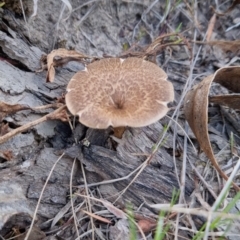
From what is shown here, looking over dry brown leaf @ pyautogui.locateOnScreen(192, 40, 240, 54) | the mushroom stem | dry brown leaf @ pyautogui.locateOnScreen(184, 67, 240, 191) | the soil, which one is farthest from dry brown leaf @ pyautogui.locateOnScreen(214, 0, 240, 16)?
the mushroom stem

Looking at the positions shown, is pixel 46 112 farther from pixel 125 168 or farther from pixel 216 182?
pixel 216 182

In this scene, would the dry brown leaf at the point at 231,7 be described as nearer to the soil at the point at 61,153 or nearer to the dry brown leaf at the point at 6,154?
the soil at the point at 61,153

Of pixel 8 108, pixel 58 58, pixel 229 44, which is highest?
pixel 58 58

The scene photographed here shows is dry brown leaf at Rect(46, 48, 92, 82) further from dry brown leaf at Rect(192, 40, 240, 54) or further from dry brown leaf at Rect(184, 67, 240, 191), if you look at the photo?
dry brown leaf at Rect(192, 40, 240, 54)

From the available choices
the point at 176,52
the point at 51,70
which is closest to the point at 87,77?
the point at 51,70

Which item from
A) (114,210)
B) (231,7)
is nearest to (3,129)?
(114,210)

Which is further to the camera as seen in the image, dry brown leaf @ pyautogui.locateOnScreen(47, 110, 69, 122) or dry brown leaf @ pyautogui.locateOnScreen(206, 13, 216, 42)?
dry brown leaf @ pyautogui.locateOnScreen(206, 13, 216, 42)

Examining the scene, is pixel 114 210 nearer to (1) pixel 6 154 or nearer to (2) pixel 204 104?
(1) pixel 6 154
